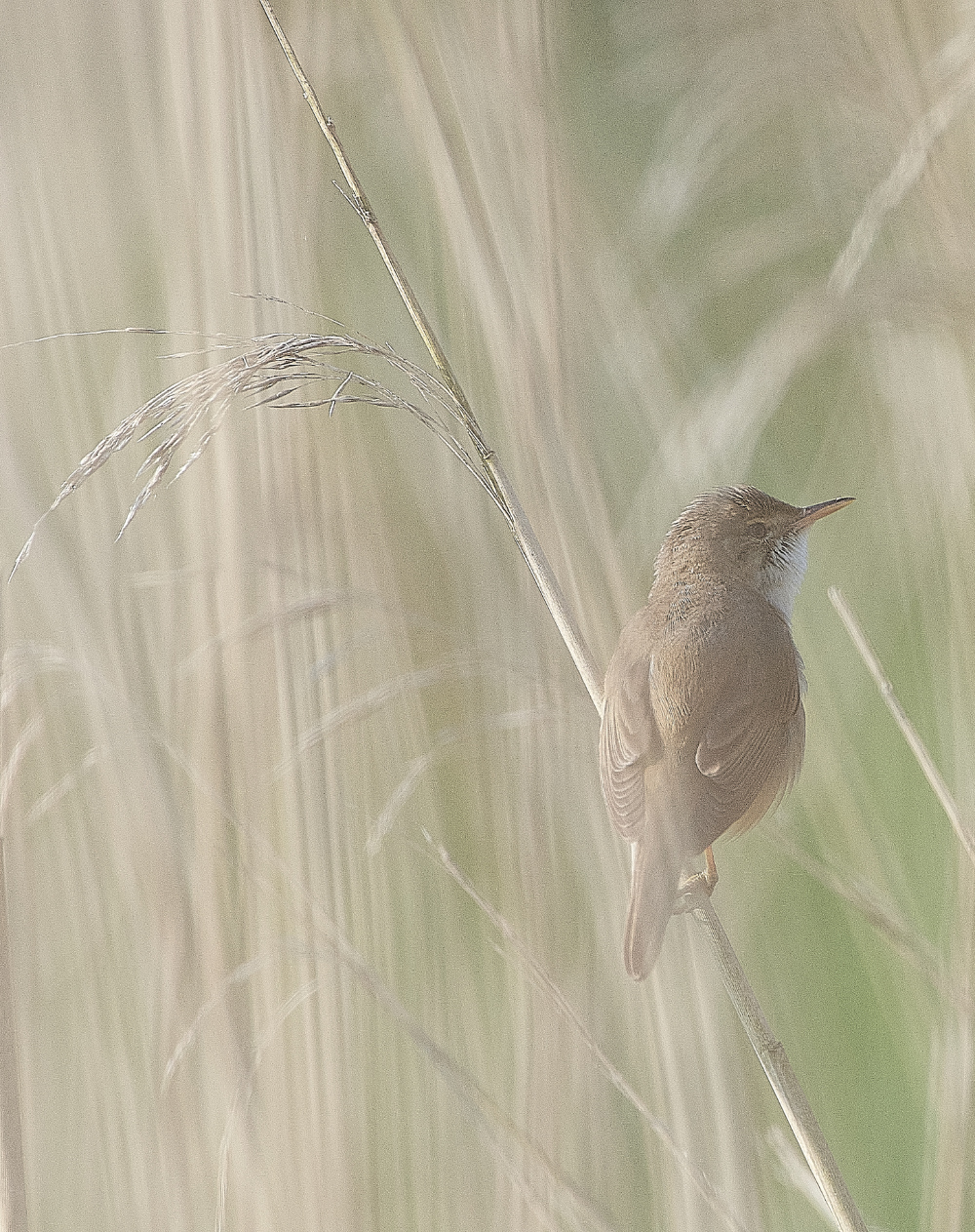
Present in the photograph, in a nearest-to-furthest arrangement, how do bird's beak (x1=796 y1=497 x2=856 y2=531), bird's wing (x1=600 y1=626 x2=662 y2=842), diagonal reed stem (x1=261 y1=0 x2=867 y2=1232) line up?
diagonal reed stem (x1=261 y1=0 x2=867 y2=1232), bird's wing (x1=600 y1=626 x2=662 y2=842), bird's beak (x1=796 y1=497 x2=856 y2=531)

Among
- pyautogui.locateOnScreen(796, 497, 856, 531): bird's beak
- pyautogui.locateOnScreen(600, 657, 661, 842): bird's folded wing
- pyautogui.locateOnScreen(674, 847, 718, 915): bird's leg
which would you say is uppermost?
pyautogui.locateOnScreen(796, 497, 856, 531): bird's beak

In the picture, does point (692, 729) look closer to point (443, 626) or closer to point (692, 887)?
point (692, 887)

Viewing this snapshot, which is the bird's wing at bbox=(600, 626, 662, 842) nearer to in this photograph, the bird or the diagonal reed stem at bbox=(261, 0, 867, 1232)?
the bird

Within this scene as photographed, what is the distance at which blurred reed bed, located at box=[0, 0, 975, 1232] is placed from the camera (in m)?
1.58

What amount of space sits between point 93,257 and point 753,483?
123cm

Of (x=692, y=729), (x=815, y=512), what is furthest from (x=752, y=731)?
(x=815, y=512)

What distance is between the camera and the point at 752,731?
5.25 feet

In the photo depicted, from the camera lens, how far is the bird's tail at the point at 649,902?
4.63ft

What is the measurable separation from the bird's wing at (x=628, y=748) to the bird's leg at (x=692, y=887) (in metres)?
0.10

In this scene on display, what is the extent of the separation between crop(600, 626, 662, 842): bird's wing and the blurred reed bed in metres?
0.07

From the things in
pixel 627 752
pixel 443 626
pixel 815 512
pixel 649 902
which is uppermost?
pixel 815 512

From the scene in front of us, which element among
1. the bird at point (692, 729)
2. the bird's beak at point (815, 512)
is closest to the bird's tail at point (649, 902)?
the bird at point (692, 729)

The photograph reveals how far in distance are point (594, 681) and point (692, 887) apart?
0.32 metres

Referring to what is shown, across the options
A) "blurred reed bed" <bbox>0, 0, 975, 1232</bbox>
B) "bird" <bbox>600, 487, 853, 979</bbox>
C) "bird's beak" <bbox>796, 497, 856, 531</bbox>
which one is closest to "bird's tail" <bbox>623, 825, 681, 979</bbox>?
"bird" <bbox>600, 487, 853, 979</bbox>
